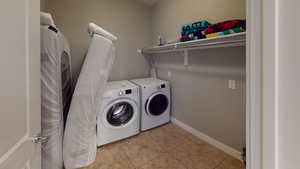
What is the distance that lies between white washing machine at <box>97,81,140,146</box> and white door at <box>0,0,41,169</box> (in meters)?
1.19

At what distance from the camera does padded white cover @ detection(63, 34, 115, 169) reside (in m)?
1.48

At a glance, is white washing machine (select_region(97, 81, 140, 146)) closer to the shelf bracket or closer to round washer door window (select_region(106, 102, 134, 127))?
round washer door window (select_region(106, 102, 134, 127))

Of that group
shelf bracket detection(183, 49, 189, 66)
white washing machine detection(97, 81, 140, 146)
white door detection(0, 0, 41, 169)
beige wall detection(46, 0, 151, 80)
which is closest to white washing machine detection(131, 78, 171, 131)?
white washing machine detection(97, 81, 140, 146)

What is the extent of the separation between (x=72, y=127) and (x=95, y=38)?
1.03 m

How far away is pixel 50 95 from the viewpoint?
1.19 metres

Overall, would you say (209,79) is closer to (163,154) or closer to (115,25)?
(163,154)

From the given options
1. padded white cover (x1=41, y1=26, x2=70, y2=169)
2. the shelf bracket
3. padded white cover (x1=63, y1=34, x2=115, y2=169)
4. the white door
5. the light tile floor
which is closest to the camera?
the white door

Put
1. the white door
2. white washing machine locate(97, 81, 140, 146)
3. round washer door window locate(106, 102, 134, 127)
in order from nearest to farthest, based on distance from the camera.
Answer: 1. the white door
2. white washing machine locate(97, 81, 140, 146)
3. round washer door window locate(106, 102, 134, 127)

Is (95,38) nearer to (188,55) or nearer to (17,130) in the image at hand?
(17,130)

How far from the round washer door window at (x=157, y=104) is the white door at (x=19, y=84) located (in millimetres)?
1821

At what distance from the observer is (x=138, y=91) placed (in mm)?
2266
